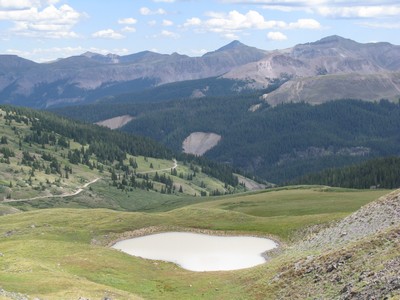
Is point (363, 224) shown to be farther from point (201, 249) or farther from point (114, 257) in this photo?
point (114, 257)

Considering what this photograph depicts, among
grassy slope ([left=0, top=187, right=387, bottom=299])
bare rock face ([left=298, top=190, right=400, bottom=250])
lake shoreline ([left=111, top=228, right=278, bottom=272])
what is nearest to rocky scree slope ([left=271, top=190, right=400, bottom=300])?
bare rock face ([left=298, top=190, right=400, bottom=250])

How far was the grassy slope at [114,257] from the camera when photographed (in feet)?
196

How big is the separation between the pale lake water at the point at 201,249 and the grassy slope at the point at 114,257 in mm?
4378

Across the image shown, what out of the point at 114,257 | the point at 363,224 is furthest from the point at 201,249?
the point at 363,224

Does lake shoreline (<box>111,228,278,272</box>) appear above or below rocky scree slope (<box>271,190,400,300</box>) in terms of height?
below

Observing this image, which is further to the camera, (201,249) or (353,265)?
(201,249)

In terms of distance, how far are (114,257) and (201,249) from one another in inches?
784

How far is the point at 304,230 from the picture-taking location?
313 feet

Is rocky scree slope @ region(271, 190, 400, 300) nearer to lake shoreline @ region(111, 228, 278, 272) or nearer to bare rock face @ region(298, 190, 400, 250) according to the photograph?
bare rock face @ region(298, 190, 400, 250)

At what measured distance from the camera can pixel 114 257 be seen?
80.3 metres

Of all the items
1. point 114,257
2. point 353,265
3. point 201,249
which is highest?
point 353,265

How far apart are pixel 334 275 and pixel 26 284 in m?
32.1

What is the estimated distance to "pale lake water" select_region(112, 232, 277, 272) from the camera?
84.1m

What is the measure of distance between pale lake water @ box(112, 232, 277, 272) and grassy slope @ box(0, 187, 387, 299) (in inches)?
172
